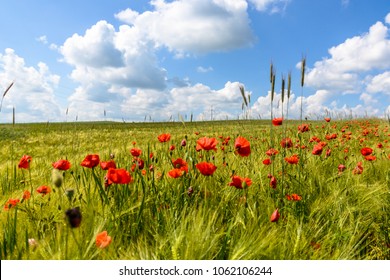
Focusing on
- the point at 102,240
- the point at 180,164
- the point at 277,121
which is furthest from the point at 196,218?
the point at 277,121

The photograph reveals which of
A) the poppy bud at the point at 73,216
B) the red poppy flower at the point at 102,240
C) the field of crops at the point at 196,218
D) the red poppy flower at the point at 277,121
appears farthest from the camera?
the red poppy flower at the point at 277,121

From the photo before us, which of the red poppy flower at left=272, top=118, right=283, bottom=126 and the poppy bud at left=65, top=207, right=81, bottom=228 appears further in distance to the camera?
the red poppy flower at left=272, top=118, right=283, bottom=126

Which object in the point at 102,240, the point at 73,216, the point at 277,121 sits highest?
the point at 277,121

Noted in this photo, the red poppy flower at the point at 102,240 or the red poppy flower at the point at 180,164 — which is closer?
the red poppy flower at the point at 102,240

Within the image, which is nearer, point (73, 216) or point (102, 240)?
point (73, 216)

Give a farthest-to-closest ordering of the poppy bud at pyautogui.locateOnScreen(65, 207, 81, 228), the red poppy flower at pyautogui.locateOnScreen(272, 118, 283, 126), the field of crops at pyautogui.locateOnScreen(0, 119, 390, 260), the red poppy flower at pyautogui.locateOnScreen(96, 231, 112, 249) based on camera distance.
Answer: the red poppy flower at pyautogui.locateOnScreen(272, 118, 283, 126) → the field of crops at pyautogui.locateOnScreen(0, 119, 390, 260) → the red poppy flower at pyautogui.locateOnScreen(96, 231, 112, 249) → the poppy bud at pyautogui.locateOnScreen(65, 207, 81, 228)

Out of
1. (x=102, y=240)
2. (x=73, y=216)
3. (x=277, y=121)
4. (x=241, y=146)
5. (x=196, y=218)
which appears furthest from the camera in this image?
(x=277, y=121)

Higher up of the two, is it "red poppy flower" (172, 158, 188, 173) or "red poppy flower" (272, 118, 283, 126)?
"red poppy flower" (272, 118, 283, 126)

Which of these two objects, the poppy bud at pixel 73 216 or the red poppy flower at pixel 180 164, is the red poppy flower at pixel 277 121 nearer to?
the red poppy flower at pixel 180 164

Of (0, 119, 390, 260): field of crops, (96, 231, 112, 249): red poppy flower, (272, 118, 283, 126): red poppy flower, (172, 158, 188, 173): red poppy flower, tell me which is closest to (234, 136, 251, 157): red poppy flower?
(0, 119, 390, 260): field of crops

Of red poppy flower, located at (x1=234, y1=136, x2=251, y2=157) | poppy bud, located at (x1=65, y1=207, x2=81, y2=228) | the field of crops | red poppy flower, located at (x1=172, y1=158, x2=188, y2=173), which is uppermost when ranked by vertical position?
red poppy flower, located at (x1=234, y1=136, x2=251, y2=157)

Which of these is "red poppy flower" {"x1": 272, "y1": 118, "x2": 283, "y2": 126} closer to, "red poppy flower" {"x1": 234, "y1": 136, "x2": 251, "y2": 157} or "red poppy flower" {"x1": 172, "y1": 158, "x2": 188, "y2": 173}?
"red poppy flower" {"x1": 234, "y1": 136, "x2": 251, "y2": 157}

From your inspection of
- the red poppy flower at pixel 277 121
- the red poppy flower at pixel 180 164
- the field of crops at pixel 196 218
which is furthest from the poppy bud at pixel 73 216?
the red poppy flower at pixel 277 121

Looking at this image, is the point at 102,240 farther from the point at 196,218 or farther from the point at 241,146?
the point at 241,146
